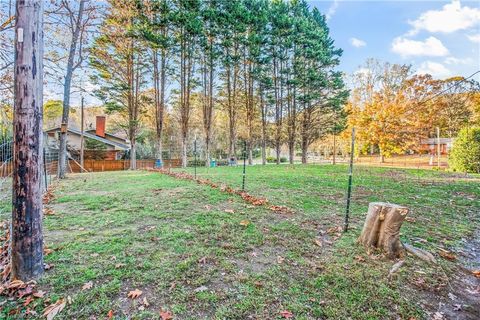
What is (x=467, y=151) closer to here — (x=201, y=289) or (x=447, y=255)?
(x=447, y=255)

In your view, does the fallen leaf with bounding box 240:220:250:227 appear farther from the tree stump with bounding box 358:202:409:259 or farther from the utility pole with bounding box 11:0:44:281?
the utility pole with bounding box 11:0:44:281

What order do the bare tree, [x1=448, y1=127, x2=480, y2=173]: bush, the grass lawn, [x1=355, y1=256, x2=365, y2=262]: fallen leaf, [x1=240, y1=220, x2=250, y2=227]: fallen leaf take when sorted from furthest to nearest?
1. [x1=448, y1=127, x2=480, y2=173]: bush
2. the bare tree
3. [x1=240, y1=220, x2=250, y2=227]: fallen leaf
4. [x1=355, y1=256, x2=365, y2=262]: fallen leaf
5. the grass lawn

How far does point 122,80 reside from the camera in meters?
17.1

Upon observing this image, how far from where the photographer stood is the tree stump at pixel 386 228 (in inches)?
128

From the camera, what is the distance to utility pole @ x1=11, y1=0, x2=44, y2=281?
2303mm

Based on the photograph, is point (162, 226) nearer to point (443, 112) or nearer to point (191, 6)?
point (191, 6)

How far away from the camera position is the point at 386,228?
10.9 feet

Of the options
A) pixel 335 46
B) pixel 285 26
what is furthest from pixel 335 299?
pixel 335 46

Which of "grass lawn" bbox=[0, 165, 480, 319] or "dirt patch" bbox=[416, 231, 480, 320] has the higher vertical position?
"grass lawn" bbox=[0, 165, 480, 319]

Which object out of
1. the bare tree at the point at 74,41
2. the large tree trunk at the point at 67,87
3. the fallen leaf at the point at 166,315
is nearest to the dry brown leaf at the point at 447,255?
the fallen leaf at the point at 166,315

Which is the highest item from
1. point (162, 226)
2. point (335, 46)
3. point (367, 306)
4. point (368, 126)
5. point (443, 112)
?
point (335, 46)

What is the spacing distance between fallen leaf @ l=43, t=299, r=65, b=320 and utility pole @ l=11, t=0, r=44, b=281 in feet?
1.93

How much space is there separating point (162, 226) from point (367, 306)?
3.03 metres

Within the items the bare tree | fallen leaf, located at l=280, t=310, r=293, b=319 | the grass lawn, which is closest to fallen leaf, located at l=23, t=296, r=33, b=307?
the grass lawn
